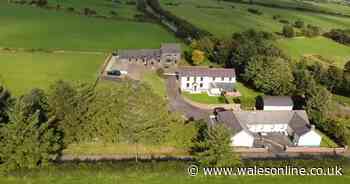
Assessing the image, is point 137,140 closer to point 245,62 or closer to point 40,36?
point 245,62

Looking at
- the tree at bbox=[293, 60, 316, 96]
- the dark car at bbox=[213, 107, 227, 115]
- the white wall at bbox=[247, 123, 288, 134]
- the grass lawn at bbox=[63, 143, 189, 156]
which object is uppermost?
the tree at bbox=[293, 60, 316, 96]

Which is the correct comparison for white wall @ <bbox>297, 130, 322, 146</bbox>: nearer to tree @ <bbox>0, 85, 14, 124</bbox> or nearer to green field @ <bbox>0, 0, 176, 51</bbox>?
tree @ <bbox>0, 85, 14, 124</bbox>

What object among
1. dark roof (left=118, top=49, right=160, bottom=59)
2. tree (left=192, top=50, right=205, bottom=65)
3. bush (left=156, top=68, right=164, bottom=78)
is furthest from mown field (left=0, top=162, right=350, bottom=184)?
dark roof (left=118, top=49, right=160, bottom=59)

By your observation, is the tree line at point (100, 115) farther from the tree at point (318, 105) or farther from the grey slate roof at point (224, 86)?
the tree at point (318, 105)

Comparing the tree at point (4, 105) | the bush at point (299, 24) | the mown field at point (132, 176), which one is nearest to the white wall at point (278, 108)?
the mown field at point (132, 176)

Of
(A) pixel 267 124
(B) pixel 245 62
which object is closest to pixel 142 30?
(B) pixel 245 62

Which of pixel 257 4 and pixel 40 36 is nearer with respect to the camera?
pixel 40 36

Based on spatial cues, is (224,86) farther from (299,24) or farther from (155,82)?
(299,24)

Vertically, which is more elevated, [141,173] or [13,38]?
[13,38]
